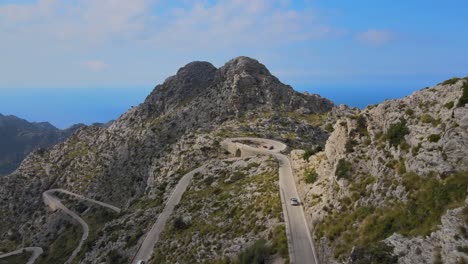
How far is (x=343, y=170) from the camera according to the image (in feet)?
129

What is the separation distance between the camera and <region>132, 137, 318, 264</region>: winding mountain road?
34969 mm

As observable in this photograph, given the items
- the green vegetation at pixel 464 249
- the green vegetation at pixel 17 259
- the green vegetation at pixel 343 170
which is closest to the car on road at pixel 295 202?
the green vegetation at pixel 343 170

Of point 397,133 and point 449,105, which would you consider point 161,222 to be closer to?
point 397,133

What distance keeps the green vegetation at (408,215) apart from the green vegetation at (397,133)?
474cm

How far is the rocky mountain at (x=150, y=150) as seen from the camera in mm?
80062

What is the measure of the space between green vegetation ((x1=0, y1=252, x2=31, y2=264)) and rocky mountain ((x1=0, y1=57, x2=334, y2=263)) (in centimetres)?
539

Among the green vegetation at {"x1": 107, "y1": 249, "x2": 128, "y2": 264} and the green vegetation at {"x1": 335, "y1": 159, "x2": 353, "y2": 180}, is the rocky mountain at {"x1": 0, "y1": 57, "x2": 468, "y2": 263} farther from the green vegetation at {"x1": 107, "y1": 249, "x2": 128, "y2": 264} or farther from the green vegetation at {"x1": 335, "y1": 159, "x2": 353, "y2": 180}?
the green vegetation at {"x1": 107, "y1": 249, "x2": 128, "y2": 264}

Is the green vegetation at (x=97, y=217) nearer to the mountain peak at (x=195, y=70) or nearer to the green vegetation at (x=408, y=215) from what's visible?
→ the mountain peak at (x=195, y=70)

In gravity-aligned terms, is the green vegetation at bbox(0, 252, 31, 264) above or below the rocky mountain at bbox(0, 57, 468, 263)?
below

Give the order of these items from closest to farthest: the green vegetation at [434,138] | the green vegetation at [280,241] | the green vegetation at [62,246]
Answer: the green vegetation at [434,138]
the green vegetation at [280,241]
the green vegetation at [62,246]

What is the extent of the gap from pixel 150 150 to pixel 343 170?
94702 millimetres


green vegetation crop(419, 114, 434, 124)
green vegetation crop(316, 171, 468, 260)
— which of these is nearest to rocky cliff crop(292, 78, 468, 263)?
green vegetation crop(316, 171, 468, 260)

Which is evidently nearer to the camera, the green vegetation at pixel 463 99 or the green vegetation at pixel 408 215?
the green vegetation at pixel 408 215

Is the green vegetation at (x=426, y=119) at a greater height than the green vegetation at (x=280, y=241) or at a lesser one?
greater
